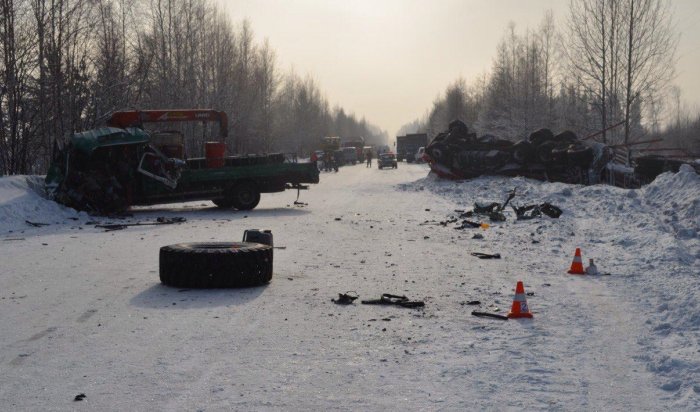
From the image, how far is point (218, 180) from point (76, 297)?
12.9 metres

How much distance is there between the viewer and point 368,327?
666 centimetres

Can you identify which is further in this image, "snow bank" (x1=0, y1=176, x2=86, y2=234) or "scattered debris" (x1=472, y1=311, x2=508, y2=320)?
"snow bank" (x1=0, y1=176, x2=86, y2=234)

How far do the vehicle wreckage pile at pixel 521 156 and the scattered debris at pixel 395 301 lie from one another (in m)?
21.6

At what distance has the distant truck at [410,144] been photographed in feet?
283

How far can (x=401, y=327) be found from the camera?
666 centimetres

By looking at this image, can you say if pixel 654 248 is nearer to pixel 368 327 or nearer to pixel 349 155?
pixel 368 327

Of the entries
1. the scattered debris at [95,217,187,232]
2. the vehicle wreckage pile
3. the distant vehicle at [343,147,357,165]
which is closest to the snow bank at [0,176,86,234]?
the scattered debris at [95,217,187,232]

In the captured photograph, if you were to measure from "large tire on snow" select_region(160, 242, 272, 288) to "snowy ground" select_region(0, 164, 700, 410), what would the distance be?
→ 207 millimetres

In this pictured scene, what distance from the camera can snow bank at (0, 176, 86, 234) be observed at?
1616cm

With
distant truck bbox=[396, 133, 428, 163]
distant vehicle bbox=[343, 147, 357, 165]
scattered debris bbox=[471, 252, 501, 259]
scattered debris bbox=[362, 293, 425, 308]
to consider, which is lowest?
scattered debris bbox=[362, 293, 425, 308]

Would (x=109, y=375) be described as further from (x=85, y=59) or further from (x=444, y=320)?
(x=85, y=59)

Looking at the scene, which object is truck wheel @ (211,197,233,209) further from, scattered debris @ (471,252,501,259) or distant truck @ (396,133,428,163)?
distant truck @ (396,133,428,163)

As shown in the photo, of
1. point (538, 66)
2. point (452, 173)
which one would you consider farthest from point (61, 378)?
point (538, 66)

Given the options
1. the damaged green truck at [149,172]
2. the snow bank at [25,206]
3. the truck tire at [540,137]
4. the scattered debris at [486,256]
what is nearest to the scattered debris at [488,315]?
the scattered debris at [486,256]
